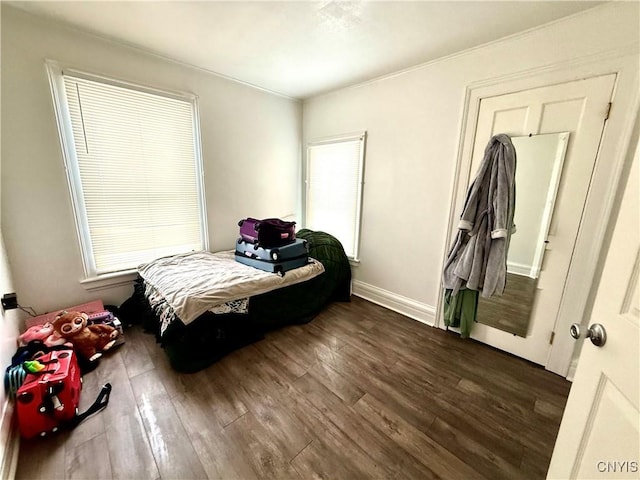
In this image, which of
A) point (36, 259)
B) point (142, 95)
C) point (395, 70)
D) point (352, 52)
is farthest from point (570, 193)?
point (36, 259)

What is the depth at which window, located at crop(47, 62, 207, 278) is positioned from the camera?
197cm

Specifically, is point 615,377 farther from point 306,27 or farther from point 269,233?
point 306,27

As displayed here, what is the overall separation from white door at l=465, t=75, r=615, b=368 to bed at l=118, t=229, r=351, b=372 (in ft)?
5.30

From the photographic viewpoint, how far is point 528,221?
6.16 ft

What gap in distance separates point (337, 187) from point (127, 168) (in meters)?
2.12

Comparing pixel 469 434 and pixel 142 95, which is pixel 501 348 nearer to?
pixel 469 434

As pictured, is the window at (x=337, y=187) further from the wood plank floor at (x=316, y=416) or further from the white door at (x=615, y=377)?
the white door at (x=615, y=377)

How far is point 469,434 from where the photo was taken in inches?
54.3

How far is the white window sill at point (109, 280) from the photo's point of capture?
215 cm

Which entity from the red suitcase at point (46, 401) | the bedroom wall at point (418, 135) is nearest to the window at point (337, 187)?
the bedroom wall at point (418, 135)

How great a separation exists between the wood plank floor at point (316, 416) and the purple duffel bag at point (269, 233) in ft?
2.92

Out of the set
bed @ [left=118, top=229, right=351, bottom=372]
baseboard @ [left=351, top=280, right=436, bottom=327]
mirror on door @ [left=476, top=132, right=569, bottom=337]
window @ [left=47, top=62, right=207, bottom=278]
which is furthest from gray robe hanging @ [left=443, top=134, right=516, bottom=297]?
window @ [left=47, top=62, right=207, bottom=278]

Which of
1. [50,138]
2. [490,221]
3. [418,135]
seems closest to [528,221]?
[490,221]

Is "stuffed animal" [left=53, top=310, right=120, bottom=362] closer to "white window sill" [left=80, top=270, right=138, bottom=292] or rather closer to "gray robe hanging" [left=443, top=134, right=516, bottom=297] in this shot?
"white window sill" [left=80, top=270, right=138, bottom=292]
